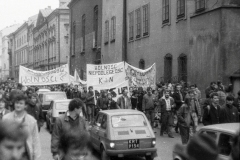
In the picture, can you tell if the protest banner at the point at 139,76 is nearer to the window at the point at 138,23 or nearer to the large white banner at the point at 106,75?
the large white banner at the point at 106,75

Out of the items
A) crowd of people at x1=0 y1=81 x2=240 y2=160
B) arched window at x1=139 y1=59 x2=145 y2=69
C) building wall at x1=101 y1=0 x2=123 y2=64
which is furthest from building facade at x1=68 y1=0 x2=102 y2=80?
crowd of people at x1=0 y1=81 x2=240 y2=160

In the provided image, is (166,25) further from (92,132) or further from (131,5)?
(92,132)

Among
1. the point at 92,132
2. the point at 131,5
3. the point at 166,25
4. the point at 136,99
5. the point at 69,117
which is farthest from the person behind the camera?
the point at 131,5

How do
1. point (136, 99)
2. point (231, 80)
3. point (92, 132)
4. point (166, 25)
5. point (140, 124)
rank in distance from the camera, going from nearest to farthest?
point (140, 124), point (92, 132), point (231, 80), point (136, 99), point (166, 25)

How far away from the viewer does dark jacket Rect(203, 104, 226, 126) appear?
9.64 meters

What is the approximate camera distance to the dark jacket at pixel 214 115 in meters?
9.64

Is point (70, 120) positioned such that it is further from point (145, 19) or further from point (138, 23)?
point (138, 23)

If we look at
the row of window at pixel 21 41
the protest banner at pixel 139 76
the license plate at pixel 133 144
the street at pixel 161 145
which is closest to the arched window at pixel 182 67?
the protest banner at pixel 139 76

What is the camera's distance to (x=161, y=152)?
11.4 m

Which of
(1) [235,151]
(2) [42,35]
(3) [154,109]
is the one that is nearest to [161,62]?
(3) [154,109]

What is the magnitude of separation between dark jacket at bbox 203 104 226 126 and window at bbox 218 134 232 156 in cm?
322

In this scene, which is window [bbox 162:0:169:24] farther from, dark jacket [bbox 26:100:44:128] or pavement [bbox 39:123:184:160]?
dark jacket [bbox 26:100:44:128]

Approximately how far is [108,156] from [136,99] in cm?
887

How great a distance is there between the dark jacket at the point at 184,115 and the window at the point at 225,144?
4326 mm
